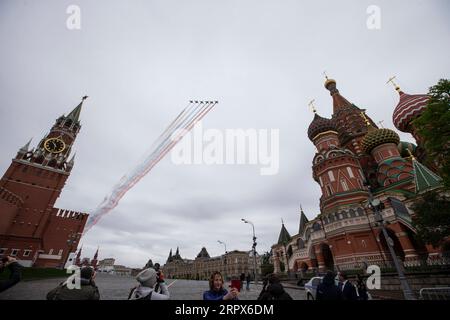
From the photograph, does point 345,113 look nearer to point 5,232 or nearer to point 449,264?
point 449,264

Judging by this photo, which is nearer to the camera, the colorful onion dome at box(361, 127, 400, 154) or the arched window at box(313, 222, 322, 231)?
the arched window at box(313, 222, 322, 231)

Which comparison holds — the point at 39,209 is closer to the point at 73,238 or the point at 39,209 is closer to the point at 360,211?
the point at 73,238

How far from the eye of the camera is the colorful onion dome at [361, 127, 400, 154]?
105 ft

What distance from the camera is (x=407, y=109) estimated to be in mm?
33219

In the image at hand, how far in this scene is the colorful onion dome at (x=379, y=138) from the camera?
32.1 m

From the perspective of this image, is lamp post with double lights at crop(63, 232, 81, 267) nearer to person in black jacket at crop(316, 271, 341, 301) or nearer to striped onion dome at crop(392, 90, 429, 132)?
person in black jacket at crop(316, 271, 341, 301)

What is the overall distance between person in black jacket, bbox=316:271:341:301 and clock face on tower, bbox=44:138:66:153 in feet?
208

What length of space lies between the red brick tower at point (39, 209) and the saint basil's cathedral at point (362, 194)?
45886 mm

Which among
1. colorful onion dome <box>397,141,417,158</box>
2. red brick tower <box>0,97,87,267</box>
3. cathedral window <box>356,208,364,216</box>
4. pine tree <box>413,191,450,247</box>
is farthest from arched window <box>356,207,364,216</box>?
red brick tower <box>0,97,87,267</box>

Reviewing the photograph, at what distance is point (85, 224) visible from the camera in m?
52.5

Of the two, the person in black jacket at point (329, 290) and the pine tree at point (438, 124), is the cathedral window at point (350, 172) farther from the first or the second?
the person in black jacket at point (329, 290)

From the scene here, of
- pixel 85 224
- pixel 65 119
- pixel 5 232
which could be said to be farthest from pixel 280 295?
pixel 65 119
